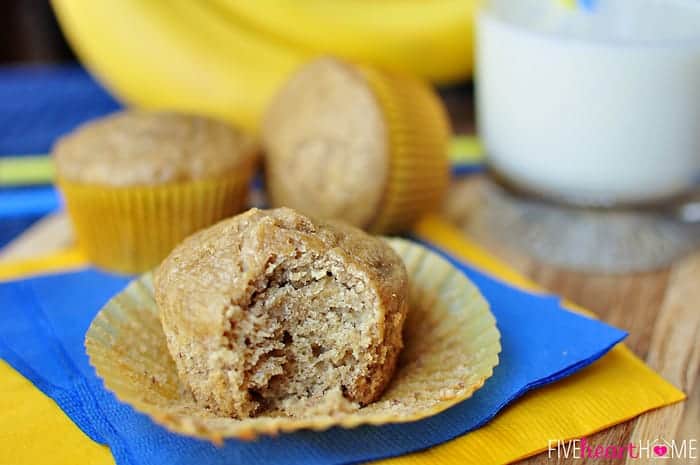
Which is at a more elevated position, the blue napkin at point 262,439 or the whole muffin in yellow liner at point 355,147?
the whole muffin in yellow liner at point 355,147

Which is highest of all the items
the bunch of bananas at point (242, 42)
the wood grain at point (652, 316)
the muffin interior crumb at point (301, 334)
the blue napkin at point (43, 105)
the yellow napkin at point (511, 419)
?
the bunch of bananas at point (242, 42)

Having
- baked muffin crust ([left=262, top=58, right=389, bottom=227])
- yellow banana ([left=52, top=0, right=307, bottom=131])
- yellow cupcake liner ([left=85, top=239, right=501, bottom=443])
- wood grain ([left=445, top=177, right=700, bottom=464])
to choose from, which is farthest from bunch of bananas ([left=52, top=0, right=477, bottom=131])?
yellow cupcake liner ([left=85, top=239, right=501, bottom=443])

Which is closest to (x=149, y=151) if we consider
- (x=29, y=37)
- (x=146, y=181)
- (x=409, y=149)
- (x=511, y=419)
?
(x=146, y=181)

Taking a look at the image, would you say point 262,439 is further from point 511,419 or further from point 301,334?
point 511,419

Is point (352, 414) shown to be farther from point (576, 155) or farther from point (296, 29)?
point (296, 29)

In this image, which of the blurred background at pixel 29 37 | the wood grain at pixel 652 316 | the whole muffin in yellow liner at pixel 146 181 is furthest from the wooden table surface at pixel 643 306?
the blurred background at pixel 29 37

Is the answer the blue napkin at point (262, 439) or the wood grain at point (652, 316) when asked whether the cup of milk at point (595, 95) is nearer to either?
the wood grain at point (652, 316)

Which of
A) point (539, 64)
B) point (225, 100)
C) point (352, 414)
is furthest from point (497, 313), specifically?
point (225, 100)
